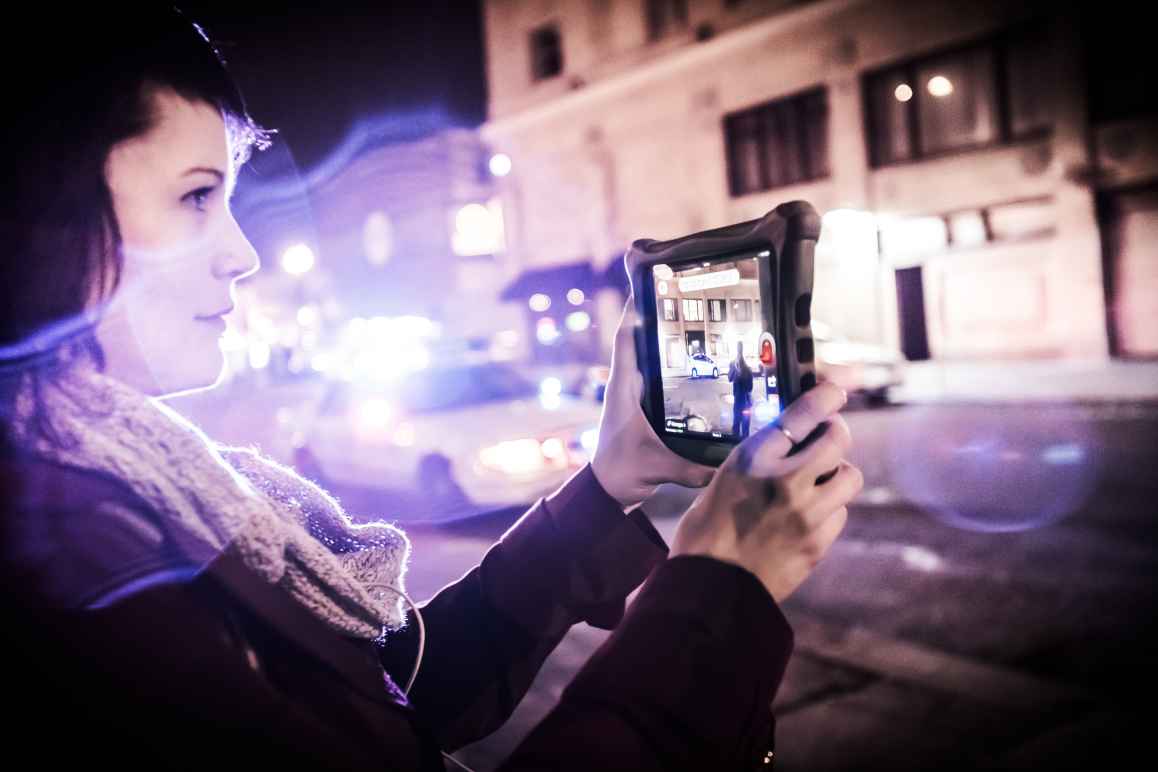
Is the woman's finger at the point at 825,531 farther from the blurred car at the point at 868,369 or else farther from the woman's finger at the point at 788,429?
the blurred car at the point at 868,369

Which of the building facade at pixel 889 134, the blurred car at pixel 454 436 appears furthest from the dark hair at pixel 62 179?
the building facade at pixel 889 134

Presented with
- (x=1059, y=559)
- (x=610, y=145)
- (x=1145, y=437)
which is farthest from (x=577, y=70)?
(x=1059, y=559)

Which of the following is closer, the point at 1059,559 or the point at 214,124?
the point at 214,124

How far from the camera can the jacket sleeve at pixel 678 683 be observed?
798 mm

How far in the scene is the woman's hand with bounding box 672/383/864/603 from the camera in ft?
2.91

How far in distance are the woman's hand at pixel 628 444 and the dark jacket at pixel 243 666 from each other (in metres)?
0.43

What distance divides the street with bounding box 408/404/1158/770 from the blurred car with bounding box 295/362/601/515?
456mm

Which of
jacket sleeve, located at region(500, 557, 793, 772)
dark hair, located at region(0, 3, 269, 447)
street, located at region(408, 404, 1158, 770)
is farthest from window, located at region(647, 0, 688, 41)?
jacket sleeve, located at region(500, 557, 793, 772)

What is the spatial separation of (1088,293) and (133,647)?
1765cm

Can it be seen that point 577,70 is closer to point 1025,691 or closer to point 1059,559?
point 1059,559

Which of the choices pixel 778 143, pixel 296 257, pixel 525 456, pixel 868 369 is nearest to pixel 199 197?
pixel 525 456

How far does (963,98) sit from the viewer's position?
53.0 feet

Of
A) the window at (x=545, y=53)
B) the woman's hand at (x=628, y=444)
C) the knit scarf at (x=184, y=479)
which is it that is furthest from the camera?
the window at (x=545, y=53)

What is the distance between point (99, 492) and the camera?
804 millimetres
